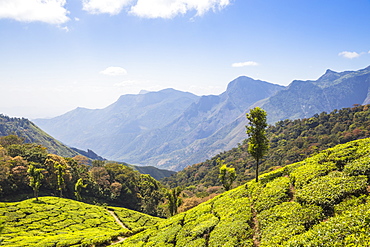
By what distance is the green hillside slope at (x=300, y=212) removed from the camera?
1655cm

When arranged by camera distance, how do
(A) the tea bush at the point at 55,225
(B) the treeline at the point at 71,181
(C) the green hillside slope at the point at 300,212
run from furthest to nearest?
(B) the treeline at the point at 71,181 < (A) the tea bush at the point at 55,225 < (C) the green hillside slope at the point at 300,212

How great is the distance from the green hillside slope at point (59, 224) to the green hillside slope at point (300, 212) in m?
18.4

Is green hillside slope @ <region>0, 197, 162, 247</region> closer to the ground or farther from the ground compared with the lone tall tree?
closer to the ground

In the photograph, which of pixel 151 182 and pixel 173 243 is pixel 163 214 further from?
pixel 173 243

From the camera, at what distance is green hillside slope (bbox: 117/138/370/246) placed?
16547 mm

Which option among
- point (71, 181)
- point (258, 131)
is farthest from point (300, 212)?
point (71, 181)

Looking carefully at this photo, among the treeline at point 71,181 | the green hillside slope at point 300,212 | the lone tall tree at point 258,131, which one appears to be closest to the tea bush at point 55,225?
the treeline at point 71,181

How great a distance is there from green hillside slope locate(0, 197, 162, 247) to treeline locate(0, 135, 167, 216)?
566 inches

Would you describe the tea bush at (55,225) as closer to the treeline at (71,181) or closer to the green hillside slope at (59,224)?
the green hillside slope at (59,224)

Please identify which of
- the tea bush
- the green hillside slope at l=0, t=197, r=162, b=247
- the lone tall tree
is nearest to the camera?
the lone tall tree

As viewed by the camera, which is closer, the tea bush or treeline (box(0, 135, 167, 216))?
the tea bush

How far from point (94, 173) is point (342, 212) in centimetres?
13871

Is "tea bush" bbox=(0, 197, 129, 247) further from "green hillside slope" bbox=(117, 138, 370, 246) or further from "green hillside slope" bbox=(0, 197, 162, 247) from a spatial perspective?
"green hillside slope" bbox=(117, 138, 370, 246)

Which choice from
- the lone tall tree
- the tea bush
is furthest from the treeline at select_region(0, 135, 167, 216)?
the lone tall tree
